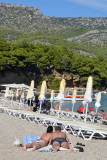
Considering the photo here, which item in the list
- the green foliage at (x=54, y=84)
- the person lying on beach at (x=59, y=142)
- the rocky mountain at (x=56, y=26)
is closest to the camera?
the person lying on beach at (x=59, y=142)

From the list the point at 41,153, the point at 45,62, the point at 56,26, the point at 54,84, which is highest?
the point at 56,26

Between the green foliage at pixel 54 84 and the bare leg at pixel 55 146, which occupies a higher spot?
the green foliage at pixel 54 84

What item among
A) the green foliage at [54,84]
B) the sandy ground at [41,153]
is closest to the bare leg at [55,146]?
the sandy ground at [41,153]

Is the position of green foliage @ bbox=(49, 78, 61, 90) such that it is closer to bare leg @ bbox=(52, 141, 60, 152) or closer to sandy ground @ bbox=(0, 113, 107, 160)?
sandy ground @ bbox=(0, 113, 107, 160)

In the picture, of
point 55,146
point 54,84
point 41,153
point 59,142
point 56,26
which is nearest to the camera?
point 41,153

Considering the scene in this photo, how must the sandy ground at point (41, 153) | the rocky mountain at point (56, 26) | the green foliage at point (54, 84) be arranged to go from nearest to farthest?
1. the sandy ground at point (41, 153)
2. the green foliage at point (54, 84)
3. the rocky mountain at point (56, 26)

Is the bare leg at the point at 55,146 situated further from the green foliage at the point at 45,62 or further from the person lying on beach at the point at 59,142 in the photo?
the green foliage at the point at 45,62

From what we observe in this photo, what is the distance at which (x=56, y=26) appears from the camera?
175 meters

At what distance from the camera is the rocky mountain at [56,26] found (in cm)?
15512

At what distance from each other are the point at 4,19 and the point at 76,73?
97.2 metres

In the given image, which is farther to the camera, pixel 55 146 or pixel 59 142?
pixel 59 142

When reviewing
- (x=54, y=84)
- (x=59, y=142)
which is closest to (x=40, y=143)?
(x=59, y=142)

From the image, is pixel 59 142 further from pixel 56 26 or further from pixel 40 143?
pixel 56 26

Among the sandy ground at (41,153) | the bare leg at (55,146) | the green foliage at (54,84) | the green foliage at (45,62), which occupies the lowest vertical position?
the sandy ground at (41,153)
